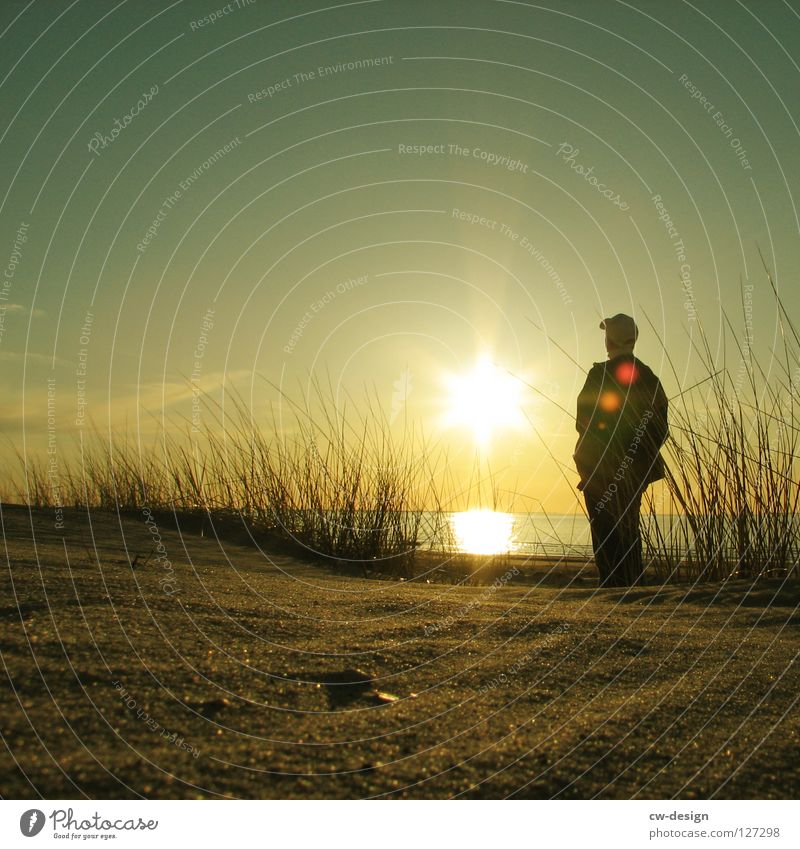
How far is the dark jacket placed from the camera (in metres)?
4.54

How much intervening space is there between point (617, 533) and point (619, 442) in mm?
542

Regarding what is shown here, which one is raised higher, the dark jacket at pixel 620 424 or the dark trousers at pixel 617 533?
the dark jacket at pixel 620 424

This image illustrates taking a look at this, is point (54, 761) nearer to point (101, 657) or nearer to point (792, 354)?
point (101, 657)

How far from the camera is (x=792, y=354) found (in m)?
3.78

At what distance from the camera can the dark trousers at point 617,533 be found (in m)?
4.37

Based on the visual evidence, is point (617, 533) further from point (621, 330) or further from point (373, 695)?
point (373, 695)
